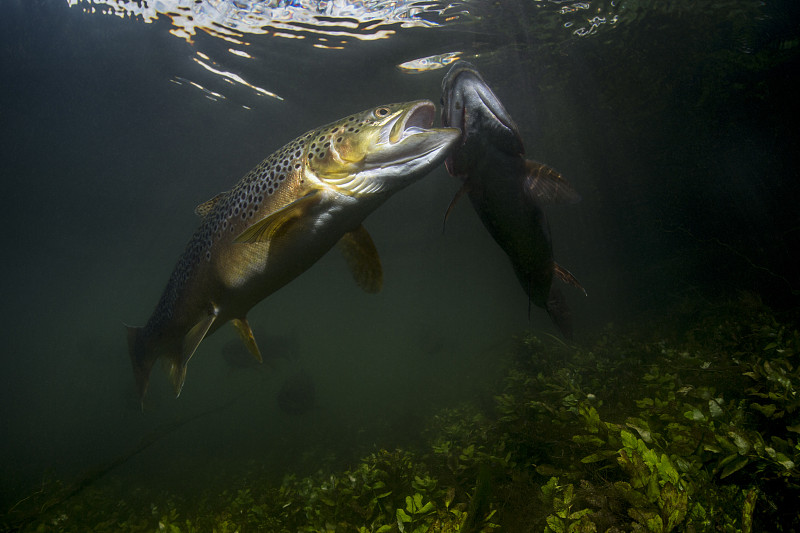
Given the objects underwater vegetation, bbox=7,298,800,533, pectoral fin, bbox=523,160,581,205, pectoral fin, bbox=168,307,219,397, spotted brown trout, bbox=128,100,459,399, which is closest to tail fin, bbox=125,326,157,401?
spotted brown trout, bbox=128,100,459,399

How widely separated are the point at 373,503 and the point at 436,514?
1.91ft

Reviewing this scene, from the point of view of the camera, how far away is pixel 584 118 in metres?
13.8

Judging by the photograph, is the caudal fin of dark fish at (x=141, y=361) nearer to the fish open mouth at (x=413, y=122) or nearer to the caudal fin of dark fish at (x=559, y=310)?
the fish open mouth at (x=413, y=122)

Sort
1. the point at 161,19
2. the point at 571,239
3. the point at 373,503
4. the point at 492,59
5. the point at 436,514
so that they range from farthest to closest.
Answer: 1. the point at 571,239
2. the point at 492,59
3. the point at 161,19
4. the point at 373,503
5. the point at 436,514

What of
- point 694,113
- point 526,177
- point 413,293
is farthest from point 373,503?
point 413,293

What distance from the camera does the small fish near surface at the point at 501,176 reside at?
2.54 meters

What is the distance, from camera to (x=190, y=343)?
2.96 meters

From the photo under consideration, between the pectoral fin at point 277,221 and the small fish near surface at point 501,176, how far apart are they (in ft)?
4.28

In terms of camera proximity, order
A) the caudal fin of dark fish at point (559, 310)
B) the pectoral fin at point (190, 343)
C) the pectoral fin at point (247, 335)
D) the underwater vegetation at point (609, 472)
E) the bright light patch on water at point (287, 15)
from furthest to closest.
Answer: the bright light patch on water at point (287, 15) → the caudal fin of dark fish at point (559, 310) → the pectoral fin at point (247, 335) → the pectoral fin at point (190, 343) → the underwater vegetation at point (609, 472)

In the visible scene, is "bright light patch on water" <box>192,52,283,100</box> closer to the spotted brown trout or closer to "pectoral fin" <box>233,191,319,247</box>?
the spotted brown trout

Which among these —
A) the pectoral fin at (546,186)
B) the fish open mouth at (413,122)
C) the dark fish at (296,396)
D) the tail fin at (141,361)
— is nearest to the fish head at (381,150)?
the fish open mouth at (413,122)

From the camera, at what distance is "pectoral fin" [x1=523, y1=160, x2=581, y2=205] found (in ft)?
9.92

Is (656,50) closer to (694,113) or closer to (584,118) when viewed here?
(584,118)

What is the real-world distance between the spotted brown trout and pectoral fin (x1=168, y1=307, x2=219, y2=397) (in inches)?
0.5
